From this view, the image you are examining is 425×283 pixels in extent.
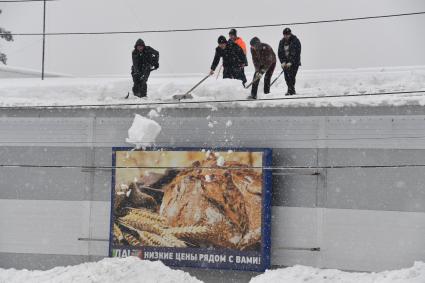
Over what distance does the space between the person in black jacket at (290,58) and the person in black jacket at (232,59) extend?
1.29 meters

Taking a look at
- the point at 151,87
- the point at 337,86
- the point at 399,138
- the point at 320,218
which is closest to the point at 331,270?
the point at 320,218

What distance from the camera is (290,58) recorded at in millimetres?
12688

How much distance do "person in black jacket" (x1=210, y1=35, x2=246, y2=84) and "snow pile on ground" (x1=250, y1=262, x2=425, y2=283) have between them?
460cm

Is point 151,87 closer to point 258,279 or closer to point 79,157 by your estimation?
point 79,157

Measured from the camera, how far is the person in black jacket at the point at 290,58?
1265 centimetres

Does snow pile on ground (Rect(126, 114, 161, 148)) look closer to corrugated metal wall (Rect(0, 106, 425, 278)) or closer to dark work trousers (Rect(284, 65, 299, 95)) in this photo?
corrugated metal wall (Rect(0, 106, 425, 278))

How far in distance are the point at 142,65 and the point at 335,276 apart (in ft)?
21.3

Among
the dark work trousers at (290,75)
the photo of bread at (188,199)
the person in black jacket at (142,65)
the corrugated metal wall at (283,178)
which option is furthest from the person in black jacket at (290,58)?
the person in black jacket at (142,65)

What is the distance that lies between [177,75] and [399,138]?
759cm

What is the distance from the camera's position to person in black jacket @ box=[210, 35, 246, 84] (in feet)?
44.9

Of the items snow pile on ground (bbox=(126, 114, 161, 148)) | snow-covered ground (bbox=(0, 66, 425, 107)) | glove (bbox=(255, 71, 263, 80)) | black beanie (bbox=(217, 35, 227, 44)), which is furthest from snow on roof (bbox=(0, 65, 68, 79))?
Answer: glove (bbox=(255, 71, 263, 80))

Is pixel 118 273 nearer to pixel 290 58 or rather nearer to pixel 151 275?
pixel 151 275

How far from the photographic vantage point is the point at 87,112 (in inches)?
527

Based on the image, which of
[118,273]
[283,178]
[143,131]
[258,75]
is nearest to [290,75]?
[258,75]
